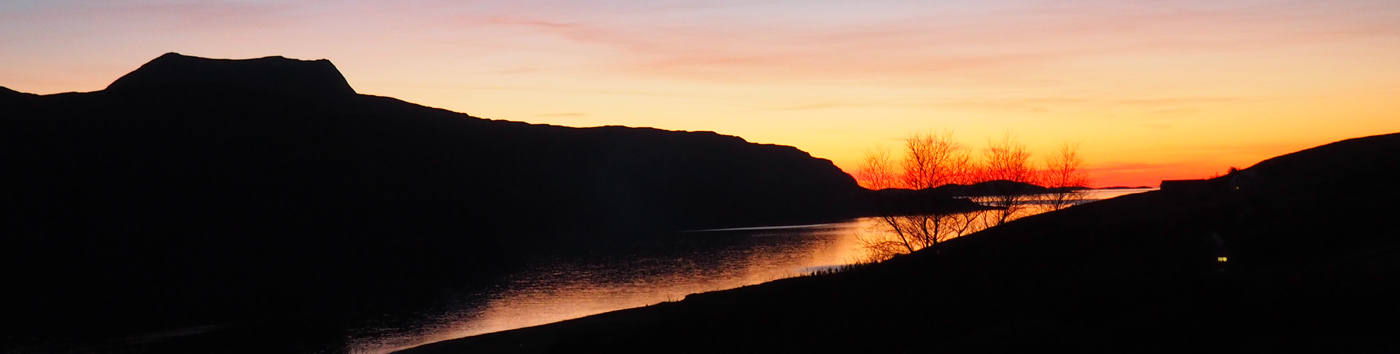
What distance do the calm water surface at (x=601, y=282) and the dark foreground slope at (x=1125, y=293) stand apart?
952 centimetres

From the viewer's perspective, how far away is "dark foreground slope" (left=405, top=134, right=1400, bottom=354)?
44.0 feet

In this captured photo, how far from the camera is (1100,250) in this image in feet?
89.6

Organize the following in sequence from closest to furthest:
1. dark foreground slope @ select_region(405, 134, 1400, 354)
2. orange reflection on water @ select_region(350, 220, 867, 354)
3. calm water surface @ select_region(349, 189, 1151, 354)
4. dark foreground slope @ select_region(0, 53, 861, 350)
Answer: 1. dark foreground slope @ select_region(405, 134, 1400, 354)
2. calm water surface @ select_region(349, 189, 1151, 354)
3. orange reflection on water @ select_region(350, 220, 867, 354)
4. dark foreground slope @ select_region(0, 53, 861, 350)

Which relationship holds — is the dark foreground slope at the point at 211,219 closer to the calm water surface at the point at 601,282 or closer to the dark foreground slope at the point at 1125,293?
the calm water surface at the point at 601,282

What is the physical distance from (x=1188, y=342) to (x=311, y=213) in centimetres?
16880

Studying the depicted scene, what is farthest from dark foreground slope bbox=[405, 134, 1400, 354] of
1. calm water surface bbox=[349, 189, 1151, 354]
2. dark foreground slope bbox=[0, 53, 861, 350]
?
dark foreground slope bbox=[0, 53, 861, 350]

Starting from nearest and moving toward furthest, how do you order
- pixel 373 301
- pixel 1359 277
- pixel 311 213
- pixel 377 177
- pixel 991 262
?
pixel 1359 277
pixel 991 262
pixel 373 301
pixel 311 213
pixel 377 177

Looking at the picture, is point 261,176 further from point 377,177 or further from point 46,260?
point 46,260

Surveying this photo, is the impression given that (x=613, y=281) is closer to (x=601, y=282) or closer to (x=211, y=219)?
(x=601, y=282)

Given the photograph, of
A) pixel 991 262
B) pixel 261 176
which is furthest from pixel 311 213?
pixel 991 262

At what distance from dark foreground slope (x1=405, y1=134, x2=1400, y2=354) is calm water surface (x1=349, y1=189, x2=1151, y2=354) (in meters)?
9.52

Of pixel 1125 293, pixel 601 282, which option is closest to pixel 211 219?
pixel 601 282

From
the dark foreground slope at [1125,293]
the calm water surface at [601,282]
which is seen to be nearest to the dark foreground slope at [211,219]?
the calm water surface at [601,282]

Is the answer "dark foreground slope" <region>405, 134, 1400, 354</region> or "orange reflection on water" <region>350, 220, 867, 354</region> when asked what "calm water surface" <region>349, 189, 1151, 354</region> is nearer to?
"orange reflection on water" <region>350, 220, 867, 354</region>
